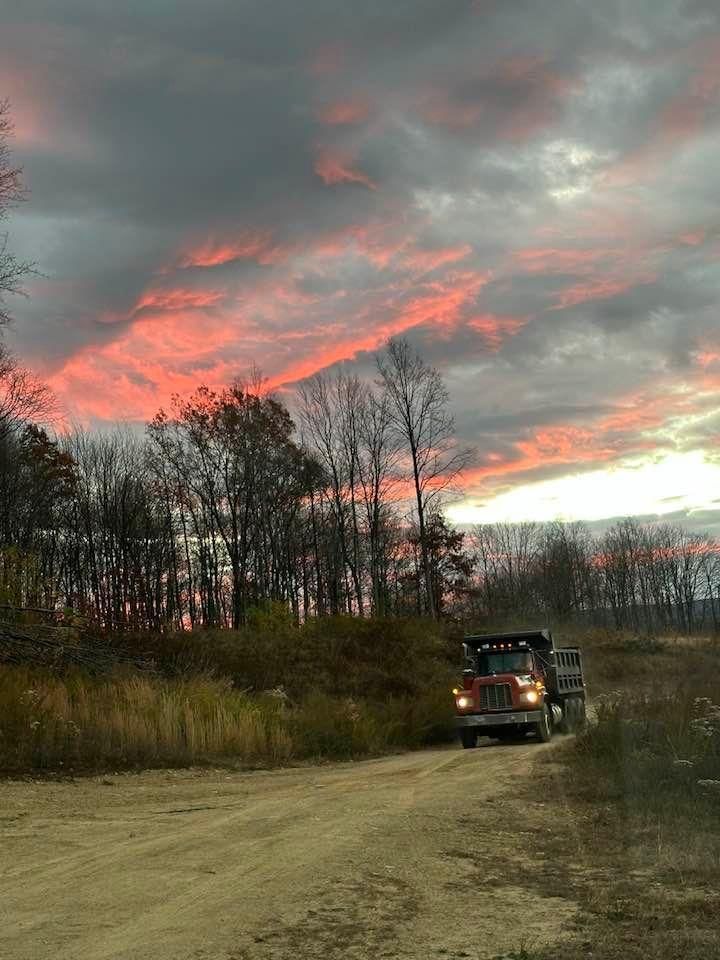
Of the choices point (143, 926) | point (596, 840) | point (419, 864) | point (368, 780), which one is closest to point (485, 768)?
point (368, 780)

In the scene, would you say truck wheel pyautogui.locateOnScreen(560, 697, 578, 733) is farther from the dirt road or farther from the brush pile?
the brush pile

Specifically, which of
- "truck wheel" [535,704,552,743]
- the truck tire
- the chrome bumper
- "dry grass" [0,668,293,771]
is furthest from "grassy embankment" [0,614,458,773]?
"truck wheel" [535,704,552,743]

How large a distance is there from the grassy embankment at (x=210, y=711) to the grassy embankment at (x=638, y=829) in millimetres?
6805

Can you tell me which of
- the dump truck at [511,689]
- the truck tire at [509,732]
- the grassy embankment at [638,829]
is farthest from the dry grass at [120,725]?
the grassy embankment at [638,829]

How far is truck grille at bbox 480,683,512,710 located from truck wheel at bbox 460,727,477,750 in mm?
732

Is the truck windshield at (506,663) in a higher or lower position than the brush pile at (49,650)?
lower

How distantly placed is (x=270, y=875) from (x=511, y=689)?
1607 cm

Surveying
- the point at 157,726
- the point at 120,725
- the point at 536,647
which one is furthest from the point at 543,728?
the point at 120,725

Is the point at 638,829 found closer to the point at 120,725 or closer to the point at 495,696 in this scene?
the point at 120,725

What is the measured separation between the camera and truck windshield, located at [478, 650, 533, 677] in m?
24.1

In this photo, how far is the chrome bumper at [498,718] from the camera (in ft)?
76.0

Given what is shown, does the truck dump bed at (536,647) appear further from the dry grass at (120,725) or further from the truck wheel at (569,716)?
the dry grass at (120,725)

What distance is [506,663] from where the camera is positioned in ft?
79.6

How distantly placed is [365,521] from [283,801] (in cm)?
4620
